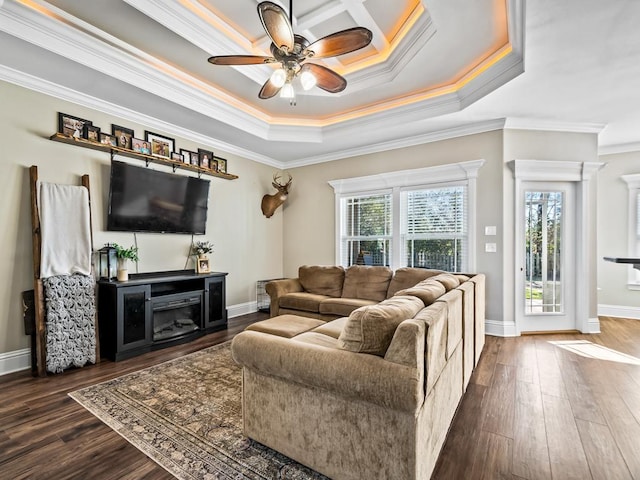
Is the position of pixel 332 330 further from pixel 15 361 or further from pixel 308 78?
pixel 15 361

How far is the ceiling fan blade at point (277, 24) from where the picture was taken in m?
1.91

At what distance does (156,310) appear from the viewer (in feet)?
12.0

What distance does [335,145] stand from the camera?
204 inches

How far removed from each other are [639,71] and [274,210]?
495 centimetres

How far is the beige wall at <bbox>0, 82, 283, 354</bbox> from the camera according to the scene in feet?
9.73

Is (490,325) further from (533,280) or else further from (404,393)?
(404,393)

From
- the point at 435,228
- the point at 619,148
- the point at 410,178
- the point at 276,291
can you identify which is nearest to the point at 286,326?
the point at 276,291

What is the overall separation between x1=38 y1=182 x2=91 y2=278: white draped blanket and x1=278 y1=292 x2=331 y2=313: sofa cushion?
7.54ft

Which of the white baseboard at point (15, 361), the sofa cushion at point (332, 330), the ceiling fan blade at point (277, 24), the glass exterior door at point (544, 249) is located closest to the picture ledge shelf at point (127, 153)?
the white baseboard at point (15, 361)

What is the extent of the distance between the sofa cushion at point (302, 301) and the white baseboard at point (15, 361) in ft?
8.85

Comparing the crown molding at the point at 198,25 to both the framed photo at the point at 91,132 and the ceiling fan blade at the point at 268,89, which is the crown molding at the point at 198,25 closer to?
the ceiling fan blade at the point at 268,89

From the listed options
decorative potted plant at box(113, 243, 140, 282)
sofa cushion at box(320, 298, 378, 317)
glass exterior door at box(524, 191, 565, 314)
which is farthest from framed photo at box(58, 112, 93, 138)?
glass exterior door at box(524, 191, 565, 314)

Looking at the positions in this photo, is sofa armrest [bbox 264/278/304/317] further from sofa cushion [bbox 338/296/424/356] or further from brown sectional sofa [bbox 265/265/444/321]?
sofa cushion [bbox 338/296/424/356]

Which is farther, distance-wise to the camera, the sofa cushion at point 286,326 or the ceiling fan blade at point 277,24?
the sofa cushion at point 286,326
